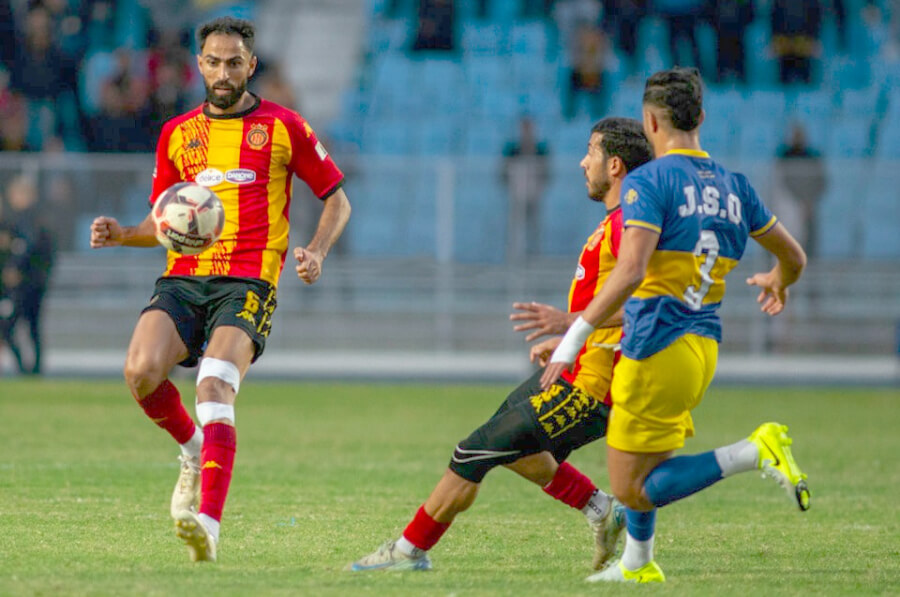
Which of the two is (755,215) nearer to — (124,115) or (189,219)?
(189,219)

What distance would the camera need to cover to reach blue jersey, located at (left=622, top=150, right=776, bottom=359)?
5305 millimetres

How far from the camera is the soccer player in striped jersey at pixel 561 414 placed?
227 inches

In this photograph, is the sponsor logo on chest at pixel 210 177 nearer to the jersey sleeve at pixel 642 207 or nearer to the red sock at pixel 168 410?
the red sock at pixel 168 410

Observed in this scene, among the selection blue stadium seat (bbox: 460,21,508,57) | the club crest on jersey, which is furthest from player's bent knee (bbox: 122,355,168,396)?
blue stadium seat (bbox: 460,21,508,57)

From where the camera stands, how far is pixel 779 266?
238 inches

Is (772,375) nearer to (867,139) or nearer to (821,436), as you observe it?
(867,139)

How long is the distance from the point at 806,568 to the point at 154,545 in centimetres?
294

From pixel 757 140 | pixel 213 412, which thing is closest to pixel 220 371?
pixel 213 412

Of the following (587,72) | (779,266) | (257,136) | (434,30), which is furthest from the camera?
(434,30)

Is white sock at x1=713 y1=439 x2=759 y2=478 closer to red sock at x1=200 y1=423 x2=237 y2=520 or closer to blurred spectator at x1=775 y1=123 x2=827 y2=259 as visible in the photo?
red sock at x1=200 y1=423 x2=237 y2=520

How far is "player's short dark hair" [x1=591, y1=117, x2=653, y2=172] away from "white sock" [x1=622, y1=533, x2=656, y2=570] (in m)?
1.62

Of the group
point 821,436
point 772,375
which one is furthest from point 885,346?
point 821,436

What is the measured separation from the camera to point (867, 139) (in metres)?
21.0

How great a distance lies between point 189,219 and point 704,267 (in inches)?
90.2
